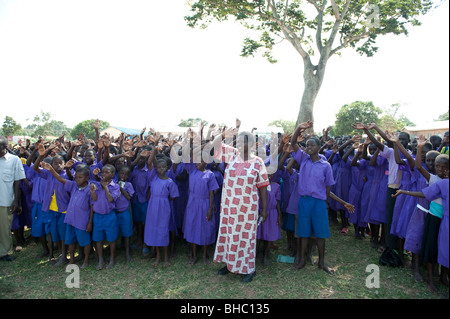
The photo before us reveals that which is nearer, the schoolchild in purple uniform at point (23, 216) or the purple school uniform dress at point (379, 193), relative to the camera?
the purple school uniform dress at point (379, 193)

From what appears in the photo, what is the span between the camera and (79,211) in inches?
162

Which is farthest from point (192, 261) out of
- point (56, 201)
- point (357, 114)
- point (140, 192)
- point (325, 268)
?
point (357, 114)

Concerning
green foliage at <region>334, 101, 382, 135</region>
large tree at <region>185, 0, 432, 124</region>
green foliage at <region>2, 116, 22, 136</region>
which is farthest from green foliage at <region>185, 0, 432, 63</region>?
green foliage at <region>2, 116, 22, 136</region>

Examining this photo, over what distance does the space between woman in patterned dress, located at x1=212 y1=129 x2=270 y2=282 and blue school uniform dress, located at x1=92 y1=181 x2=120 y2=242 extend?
5.52 feet

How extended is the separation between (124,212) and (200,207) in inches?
50.1

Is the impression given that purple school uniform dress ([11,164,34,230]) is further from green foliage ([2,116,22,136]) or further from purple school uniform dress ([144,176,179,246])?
green foliage ([2,116,22,136])

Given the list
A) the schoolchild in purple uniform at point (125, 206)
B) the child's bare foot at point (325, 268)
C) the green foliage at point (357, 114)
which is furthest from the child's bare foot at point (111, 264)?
the green foliage at point (357, 114)

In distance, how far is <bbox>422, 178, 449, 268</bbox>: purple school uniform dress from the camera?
122 inches

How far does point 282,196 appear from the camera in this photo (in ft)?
16.1

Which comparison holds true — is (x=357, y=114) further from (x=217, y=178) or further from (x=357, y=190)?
(x=217, y=178)

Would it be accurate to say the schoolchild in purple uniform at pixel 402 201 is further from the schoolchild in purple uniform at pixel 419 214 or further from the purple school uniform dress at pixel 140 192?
the purple school uniform dress at pixel 140 192

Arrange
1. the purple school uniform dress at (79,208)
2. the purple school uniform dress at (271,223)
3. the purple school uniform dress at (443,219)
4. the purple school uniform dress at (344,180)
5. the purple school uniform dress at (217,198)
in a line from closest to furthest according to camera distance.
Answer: the purple school uniform dress at (443,219) < the purple school uniform dress at (79,208) < the purple school uniform dress at (271,223) < the purple school uniform dress at (217,198) < the purple school uniform dress at (344,180)

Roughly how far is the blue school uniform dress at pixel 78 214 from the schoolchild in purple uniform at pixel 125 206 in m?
0.44

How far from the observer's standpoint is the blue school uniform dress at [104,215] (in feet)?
13.6
